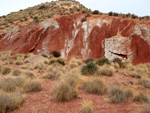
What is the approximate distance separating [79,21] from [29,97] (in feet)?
67.0

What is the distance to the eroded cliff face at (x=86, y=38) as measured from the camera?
1688 cm

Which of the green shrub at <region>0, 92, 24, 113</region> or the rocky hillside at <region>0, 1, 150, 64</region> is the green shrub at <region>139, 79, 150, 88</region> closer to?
the green shrub at <region>0, 92, 24, 113</region>

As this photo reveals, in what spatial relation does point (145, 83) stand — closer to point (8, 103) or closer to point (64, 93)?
point (64, 93)

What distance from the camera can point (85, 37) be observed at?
71.2 ft

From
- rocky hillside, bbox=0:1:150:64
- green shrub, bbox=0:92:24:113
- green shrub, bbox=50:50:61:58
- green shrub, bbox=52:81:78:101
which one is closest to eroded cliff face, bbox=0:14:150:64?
rocky hillside, bbox=0:1:150:64

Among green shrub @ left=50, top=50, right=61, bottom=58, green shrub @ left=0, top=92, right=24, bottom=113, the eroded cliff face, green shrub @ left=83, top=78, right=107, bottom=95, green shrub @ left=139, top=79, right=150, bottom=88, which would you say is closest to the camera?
green shrub @ left=0, top=92, right=24, bottom=113

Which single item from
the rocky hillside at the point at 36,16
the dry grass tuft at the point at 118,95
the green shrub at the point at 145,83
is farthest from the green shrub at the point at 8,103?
the rocky hillside at the point at 36,16

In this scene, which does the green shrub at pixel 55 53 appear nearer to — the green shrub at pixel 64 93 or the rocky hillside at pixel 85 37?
the rocky hillside at pixel 85 37

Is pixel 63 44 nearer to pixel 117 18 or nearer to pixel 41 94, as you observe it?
pixel 117 18

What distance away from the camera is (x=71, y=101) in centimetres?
473

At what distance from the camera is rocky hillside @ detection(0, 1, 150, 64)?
666 inches

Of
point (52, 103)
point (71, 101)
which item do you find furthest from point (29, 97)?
point (71, 101)

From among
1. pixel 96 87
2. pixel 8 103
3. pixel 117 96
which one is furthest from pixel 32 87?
pixel 117 96

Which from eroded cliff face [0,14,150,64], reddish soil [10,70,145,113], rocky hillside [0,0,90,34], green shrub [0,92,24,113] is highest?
rocky hillside [0,0,90,34]
